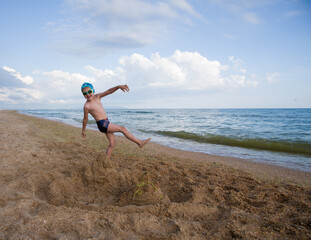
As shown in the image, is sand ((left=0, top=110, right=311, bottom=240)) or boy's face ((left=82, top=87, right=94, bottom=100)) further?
boy's face ((left=82, top=87, right=94, bottom=100))

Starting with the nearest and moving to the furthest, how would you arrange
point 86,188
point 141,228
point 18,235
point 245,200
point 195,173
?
1. point 18,235
2. point 141,228
3. point 245,200
4. point 86,188
5. point 195,173

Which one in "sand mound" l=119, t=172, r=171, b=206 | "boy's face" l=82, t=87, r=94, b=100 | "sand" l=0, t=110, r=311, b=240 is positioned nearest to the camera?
"sand" l=0, t=110, r=311, b=240

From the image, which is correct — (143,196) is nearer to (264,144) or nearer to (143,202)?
(143,202)

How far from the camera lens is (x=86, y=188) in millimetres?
3463

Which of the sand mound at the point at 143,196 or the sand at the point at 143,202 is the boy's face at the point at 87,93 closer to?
the sand at the point at 143,202

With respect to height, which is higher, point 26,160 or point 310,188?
point 26,160

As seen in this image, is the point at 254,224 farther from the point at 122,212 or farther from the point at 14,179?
the point at 14,179

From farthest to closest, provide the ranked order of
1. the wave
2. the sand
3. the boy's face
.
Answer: the wave, the boy's face, the sand

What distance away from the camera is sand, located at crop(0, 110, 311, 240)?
7.07 feet

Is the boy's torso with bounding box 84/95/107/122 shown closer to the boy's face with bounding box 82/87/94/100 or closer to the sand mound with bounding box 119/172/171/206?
the boy's face with bounding box 82/87/94/100

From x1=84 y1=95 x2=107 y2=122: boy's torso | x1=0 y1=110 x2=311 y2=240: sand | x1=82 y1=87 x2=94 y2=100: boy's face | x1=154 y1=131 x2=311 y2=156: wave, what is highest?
x1=82 y1=87 x2=94 y2=100: boy's face

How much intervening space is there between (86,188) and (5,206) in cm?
115

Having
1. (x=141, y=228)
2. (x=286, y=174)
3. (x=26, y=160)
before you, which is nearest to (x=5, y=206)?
(x=141, y=228)

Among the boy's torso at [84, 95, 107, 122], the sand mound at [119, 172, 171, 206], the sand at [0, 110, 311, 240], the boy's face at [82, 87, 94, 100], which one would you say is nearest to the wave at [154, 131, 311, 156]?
the sand at [0, 110, 311, 240]
